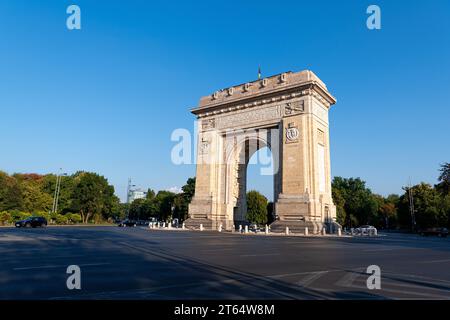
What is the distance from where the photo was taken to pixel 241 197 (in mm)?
39688

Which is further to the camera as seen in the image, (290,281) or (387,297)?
(290,281)

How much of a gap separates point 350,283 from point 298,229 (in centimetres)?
2298

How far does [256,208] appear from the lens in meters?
76.2

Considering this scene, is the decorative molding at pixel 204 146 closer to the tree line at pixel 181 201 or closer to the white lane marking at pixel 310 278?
the tree line at pixel 181 201

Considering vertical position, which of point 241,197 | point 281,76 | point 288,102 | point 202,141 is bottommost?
point 241,197

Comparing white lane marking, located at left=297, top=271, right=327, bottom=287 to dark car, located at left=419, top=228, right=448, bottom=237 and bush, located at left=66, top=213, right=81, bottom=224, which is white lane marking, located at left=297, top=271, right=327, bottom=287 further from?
bush, located at left=66, top=213, right=81, bottom=224

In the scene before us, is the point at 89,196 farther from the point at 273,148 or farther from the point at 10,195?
the point at 273,148

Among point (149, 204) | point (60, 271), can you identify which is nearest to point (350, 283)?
point (60, 271)

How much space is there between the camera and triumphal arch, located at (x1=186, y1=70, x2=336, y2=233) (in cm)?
3072

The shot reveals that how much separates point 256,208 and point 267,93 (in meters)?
45.8

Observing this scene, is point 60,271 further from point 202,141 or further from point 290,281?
point 202,141

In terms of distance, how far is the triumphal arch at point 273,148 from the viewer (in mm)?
30719

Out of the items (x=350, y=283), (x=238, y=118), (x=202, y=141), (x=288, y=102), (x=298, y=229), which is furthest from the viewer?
(x=202, y=141)

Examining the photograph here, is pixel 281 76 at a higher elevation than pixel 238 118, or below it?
higher
